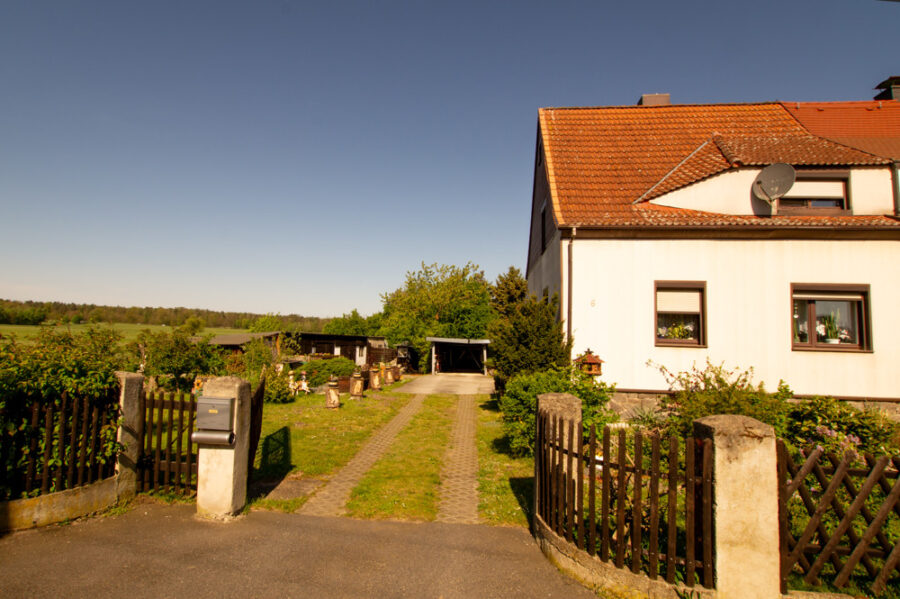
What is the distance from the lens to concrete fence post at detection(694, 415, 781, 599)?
3430 millimetres

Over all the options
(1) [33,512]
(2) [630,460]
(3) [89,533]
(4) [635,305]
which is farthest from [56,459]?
(4) [635,305]

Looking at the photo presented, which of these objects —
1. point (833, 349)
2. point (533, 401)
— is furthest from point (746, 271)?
point (533, 401)

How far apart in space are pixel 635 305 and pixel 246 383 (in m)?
8.85

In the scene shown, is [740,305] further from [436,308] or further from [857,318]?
[436,308]

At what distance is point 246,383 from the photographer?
5434mm

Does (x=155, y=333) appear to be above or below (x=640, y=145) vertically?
below

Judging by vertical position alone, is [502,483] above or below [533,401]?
below

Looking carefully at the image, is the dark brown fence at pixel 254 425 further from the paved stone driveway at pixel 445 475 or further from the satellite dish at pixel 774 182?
the satellite dish at pixel 774 182

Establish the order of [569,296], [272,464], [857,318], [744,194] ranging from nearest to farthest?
[272,464] → [857,318] → [569,296] → [744,194]

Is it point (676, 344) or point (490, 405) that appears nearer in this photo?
point (676, 344)

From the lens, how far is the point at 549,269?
524 inches

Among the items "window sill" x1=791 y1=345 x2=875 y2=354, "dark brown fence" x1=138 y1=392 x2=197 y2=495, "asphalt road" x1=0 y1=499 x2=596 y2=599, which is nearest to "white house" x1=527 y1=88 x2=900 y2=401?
"window sill" x1=791 y1=345 x2=875 y2=354

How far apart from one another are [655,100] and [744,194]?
6459 mm

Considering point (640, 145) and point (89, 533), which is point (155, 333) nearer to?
point (89, 533)
